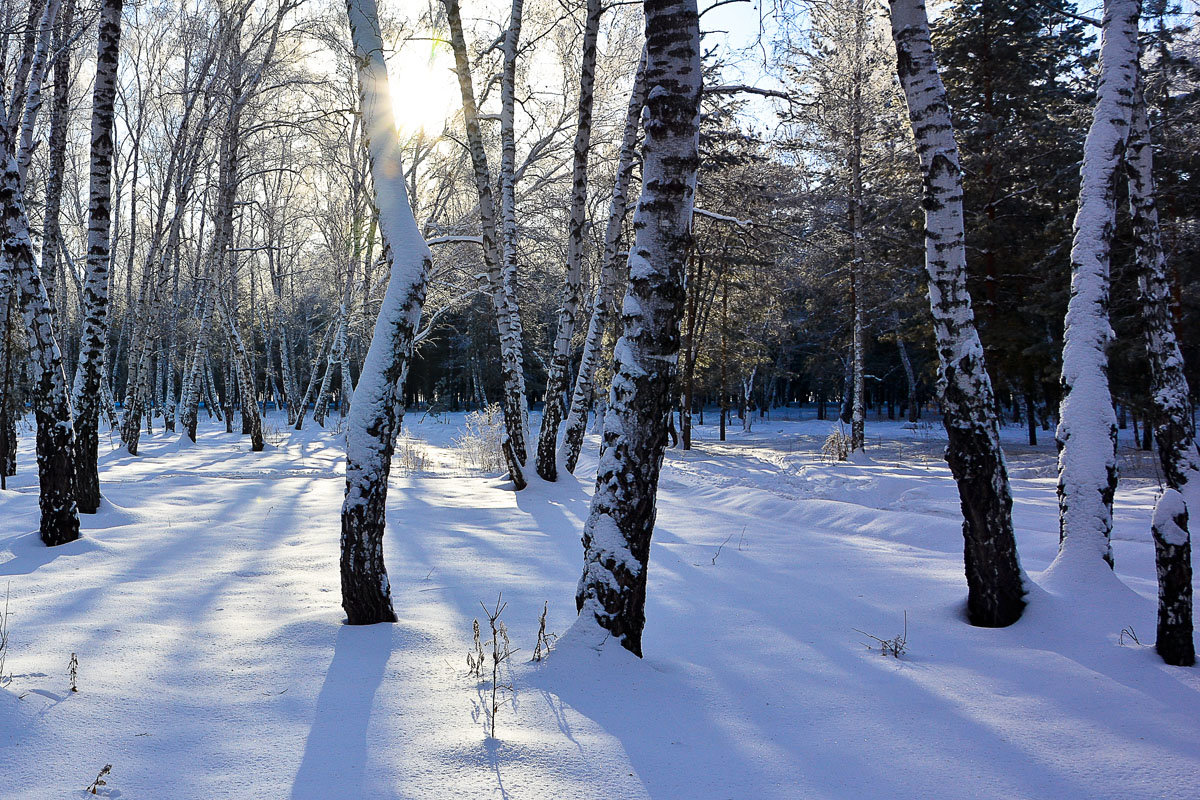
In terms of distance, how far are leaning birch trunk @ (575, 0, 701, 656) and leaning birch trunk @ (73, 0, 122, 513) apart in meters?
5.77

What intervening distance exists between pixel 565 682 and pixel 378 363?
188cm

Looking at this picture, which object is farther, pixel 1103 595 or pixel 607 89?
pixel 607 89

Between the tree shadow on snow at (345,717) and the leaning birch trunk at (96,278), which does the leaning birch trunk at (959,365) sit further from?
the leaning birch trunk at (96,278)

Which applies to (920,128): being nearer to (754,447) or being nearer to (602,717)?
(602,717)

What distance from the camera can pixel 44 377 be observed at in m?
5.57

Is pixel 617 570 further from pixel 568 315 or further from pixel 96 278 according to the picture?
pixel 568 315

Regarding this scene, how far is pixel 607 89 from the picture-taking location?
44.9 feet

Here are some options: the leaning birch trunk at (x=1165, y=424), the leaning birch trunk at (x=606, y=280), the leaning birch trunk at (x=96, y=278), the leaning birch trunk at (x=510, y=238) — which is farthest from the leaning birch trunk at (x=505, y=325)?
the leaning birch trunk at (x=1165, y=424)

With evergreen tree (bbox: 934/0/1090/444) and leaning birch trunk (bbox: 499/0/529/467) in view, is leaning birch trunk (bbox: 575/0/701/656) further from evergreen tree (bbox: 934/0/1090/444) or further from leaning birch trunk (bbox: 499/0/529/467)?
evergreen tree (bbox: 934/0/1090/444)

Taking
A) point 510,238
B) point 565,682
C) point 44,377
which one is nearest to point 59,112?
point 44,377

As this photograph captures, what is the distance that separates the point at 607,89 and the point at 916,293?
9397mm

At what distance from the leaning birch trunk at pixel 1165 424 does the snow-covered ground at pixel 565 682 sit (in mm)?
218

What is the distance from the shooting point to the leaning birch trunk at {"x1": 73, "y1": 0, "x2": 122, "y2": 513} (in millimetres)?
6211

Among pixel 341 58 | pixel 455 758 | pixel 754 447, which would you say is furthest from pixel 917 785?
pixel 754 447
